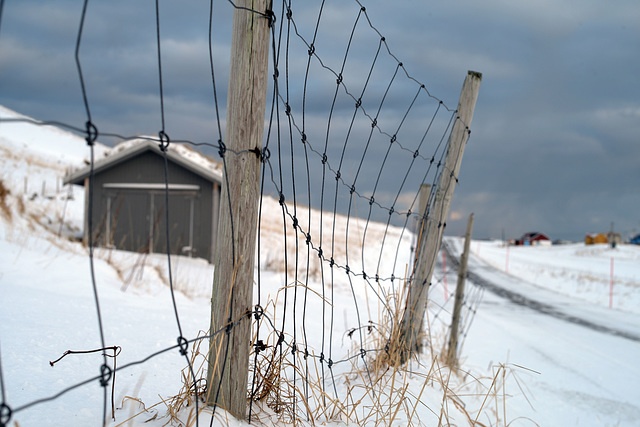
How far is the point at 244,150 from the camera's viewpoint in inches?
68.6

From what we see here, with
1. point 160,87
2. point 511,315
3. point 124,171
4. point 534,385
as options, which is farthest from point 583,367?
point 124,171

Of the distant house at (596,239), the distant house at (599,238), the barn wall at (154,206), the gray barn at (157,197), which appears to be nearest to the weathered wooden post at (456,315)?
the gray barn at (157,197)

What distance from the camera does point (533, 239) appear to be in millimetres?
64812

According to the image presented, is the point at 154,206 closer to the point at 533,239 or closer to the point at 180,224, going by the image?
the point at 180,224

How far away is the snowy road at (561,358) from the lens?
4590 millimetres

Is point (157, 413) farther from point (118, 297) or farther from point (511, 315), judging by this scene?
point (511, 315)

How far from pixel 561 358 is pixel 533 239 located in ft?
210

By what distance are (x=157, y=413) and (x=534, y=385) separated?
5020 mm

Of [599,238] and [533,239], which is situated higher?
[599,238]

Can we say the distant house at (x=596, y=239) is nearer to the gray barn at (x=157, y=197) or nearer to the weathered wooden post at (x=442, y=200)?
the gray barn at (x=157, y=197)

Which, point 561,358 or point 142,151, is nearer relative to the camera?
point 561,358

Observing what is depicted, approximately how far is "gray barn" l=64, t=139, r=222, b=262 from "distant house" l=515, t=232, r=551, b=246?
56.3 metres

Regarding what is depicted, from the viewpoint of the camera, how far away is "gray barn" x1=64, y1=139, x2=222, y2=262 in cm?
1416

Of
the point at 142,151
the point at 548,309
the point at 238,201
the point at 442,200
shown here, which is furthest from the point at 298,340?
the point at 142,151
